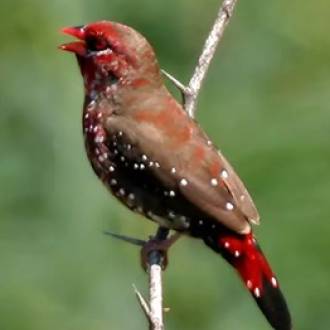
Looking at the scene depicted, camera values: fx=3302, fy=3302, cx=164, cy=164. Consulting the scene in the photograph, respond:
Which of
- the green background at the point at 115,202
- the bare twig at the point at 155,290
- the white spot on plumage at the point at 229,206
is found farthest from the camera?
the green background at the point at 115,202

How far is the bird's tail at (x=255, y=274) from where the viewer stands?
11914 mm

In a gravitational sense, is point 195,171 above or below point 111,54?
below

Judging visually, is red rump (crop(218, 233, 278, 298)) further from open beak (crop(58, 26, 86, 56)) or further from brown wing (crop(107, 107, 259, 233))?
open beak (crop(58, 26, 86, 56))

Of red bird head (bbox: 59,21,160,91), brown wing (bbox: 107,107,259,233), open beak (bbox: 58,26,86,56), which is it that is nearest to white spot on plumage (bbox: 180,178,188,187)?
brown wing (bbox: 107,107,259,233)

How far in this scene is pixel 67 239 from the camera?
13.7m

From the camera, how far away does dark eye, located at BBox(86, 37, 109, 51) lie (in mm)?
12148

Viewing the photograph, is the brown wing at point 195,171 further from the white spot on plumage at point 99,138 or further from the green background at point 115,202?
the green background at point 115,202

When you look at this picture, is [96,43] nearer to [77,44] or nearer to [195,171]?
[77,44]

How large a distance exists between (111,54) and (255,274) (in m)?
0.99

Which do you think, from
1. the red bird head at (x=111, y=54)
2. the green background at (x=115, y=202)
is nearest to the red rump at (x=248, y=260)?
the red bird head at (x=111, y=54)

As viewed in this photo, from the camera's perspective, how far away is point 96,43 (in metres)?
12.2

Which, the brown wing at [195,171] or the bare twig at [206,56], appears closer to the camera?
the brown wing at [195,171]

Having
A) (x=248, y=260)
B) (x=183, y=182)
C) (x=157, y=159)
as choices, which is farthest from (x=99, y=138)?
(x=248, y=260)

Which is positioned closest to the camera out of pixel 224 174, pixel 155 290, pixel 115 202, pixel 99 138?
pixel 155 290
